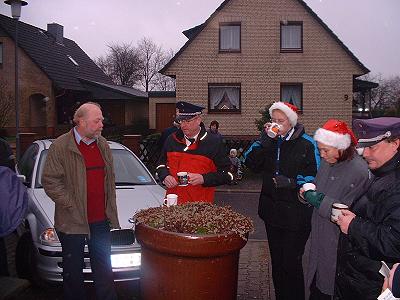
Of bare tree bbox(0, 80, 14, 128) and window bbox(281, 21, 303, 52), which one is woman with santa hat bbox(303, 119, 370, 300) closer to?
bare tree bbox(0, 80, 14, 128)

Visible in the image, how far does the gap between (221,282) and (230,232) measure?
0.38 metres

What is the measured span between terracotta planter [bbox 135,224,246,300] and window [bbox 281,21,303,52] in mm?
20259

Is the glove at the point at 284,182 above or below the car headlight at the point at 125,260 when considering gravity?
above

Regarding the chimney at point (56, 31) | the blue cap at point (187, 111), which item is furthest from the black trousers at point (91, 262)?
the chimney at point (56, 31)

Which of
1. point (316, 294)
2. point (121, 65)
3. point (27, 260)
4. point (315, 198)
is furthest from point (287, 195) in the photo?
point (121, 65)

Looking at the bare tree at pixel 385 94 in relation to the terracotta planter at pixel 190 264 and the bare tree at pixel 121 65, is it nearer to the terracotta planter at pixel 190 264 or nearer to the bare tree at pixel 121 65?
the bare tree at pixel 121 65

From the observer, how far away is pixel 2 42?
29.7m

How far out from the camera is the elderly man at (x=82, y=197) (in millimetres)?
4355

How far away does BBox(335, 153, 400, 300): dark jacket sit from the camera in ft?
8.42

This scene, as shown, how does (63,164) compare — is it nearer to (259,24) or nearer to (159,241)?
(159,241)

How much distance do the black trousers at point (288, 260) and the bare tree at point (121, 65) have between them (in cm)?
7093

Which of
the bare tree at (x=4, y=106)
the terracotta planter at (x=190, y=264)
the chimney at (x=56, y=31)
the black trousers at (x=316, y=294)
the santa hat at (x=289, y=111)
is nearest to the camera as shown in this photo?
the terracotta planter at (x=190, y=264)

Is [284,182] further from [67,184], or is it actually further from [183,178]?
[67,184]

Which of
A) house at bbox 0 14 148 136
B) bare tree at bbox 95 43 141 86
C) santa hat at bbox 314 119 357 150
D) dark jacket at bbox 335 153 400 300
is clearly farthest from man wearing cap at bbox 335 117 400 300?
bare tree at bbox 95 43 141 86
